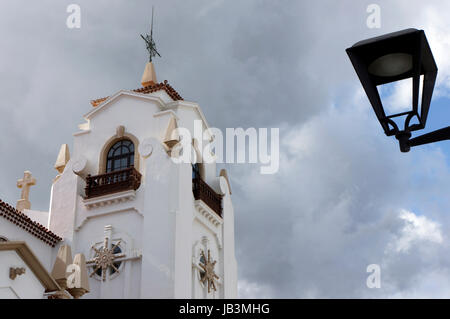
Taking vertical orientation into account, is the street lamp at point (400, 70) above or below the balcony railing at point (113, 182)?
below

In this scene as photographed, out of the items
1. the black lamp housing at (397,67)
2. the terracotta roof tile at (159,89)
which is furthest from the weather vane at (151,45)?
the black lamp housing at (397,67)

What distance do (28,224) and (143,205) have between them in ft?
12.0

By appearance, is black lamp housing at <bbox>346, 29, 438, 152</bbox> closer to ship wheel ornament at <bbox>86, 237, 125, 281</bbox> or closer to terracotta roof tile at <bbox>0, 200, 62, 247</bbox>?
terracotta roof tile at <bbox>0, 200, 62, 247</bbox>

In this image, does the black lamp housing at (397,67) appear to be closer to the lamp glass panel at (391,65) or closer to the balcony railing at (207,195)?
the lamp glass panel at (391,65)

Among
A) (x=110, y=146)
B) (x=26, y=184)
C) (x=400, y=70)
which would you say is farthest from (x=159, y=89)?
(x=400, y=70)

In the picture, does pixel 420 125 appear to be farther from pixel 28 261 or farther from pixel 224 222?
pixel 224 222

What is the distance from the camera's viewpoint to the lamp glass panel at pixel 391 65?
433 cm

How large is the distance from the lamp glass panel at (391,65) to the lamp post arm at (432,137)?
48 centimetres

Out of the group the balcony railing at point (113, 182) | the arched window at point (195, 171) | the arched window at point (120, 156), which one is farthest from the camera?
the arched window at point (195, 171)

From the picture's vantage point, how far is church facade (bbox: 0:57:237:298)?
19953 mm

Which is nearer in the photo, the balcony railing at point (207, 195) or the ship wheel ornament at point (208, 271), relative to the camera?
the ship wheel ornament at point (208, 271)

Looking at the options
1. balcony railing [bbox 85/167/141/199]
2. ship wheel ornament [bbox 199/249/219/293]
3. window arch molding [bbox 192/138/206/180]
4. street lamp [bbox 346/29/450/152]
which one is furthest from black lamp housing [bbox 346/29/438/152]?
window arch molding [bbox 192/138/206/180]

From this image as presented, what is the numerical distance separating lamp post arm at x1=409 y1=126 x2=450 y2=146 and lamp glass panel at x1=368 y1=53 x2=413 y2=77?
0.48 metres
